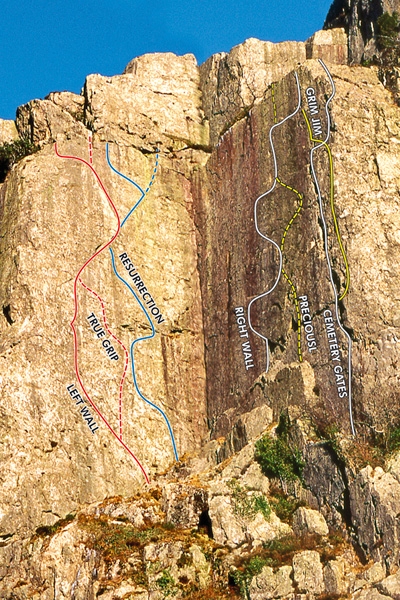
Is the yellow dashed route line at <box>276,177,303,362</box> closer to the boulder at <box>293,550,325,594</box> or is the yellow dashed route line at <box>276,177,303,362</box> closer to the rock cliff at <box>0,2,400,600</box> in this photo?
the rock cliff at <box>0,2,400,600</box>

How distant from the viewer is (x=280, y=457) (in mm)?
32688

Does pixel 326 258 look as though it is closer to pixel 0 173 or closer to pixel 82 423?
pixel 82 423

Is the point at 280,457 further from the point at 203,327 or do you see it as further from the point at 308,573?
the point at 203,327

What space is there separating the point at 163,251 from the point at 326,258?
666cm

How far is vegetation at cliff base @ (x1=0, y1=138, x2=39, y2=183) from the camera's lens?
40344 millimetres

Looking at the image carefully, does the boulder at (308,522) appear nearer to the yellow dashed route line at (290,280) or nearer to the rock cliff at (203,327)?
the rock cliff at (203,327)

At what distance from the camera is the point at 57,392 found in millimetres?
35219

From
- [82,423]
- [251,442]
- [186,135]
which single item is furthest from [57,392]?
[186,135]

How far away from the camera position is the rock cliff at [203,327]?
30766 millimetres

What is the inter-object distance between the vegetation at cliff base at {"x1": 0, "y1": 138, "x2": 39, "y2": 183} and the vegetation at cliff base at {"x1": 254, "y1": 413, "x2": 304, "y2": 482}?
545 inches

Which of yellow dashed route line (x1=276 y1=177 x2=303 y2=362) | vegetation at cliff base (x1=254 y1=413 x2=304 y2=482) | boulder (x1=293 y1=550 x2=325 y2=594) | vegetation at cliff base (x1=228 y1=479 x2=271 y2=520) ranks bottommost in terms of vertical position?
boulder (x1=293 y1=550 x2=325 y2=594)

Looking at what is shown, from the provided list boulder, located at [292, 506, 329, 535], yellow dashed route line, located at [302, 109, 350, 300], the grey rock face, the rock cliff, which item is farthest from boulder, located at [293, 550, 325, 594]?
the grey rock face

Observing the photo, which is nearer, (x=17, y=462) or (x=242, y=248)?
(x=17, y=462)

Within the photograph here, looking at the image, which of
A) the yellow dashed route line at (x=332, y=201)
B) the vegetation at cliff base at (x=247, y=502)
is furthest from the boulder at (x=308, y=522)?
the yellow dashed route line at (x=332, y=201)
